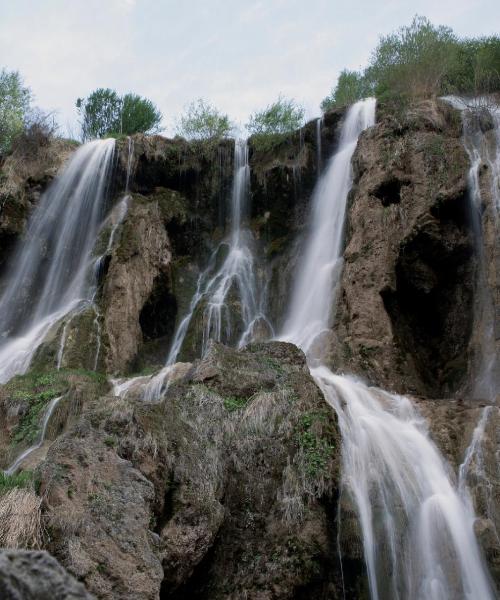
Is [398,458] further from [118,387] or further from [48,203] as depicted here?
[48,203]

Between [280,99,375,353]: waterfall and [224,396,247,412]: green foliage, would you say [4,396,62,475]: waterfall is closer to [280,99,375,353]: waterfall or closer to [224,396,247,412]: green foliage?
[224,396,247,412]: green foliage

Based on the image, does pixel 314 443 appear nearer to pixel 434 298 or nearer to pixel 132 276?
pixel 434 298

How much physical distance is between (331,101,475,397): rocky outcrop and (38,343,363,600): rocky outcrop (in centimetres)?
559

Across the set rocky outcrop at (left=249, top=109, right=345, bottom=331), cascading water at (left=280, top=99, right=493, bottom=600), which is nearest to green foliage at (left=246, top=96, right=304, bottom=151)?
rocky outcrop at (left=249, top=109, right=345, bottom=331)

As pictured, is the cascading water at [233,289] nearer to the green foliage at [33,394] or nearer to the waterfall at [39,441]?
the green foliage at [33,394]

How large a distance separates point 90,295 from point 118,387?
638 centimetres

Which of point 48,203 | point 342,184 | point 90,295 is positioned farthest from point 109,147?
point 342,184

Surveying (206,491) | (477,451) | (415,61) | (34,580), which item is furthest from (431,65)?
(34,580)

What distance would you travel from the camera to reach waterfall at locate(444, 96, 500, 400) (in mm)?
13266

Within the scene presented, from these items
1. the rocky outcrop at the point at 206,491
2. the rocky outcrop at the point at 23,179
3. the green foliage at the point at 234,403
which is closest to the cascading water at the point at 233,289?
the green foliage at the point at 234,403

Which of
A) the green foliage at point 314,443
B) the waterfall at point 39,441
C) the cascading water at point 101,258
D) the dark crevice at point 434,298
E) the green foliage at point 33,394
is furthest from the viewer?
the cascading water at point 101,258

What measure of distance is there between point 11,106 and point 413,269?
23.0 meters

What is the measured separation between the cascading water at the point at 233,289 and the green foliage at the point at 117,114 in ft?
38.2

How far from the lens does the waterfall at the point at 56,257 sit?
749 inches
